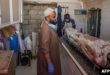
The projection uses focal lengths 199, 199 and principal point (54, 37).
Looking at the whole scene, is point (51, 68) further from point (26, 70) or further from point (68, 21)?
point (68, 21)

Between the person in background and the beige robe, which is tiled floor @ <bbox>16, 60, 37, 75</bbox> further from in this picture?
the person in background

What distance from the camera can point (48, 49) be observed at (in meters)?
2.95

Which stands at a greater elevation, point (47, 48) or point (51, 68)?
point (47, 48)

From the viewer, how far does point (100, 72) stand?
4.64 feet

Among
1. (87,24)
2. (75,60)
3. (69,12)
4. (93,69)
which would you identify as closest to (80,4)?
(69,12)

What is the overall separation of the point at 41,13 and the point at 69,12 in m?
0.72

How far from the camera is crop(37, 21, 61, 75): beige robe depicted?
2.95m

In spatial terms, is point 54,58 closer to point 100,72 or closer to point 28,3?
point 100,72

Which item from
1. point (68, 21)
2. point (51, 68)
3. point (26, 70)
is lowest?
point (26, 70)

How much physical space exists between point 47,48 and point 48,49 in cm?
3

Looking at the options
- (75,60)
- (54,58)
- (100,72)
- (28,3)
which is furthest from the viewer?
(28,3)

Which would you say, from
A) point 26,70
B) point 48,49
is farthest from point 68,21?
point 48,49

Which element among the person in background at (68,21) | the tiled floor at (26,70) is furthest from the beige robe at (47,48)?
the person in background at (68,21)

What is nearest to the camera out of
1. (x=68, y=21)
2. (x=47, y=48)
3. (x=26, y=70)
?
(x=47, y=48)
